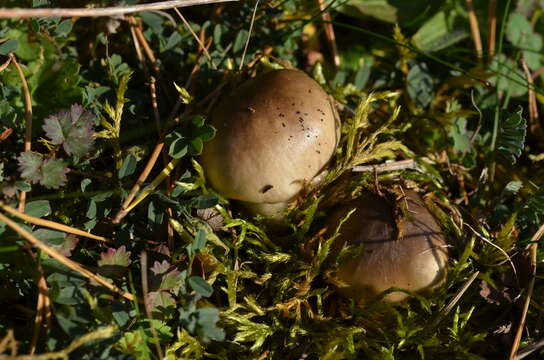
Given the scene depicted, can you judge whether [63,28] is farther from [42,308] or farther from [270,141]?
[42,308]

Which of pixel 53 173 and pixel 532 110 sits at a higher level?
pixel 53 173

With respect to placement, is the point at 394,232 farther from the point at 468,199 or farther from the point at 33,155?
the point at 33,155

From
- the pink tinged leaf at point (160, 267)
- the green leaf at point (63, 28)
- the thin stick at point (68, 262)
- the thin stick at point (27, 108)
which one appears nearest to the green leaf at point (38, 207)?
the thin stick at point (68, 262)

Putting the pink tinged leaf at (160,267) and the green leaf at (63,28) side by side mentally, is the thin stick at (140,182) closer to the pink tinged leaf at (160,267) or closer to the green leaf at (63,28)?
the pink tinged leaf at (160,267)

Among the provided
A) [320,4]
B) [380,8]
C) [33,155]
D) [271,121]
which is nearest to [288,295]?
[271,121]

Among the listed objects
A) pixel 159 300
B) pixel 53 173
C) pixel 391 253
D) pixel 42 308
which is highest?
pixel 53 173

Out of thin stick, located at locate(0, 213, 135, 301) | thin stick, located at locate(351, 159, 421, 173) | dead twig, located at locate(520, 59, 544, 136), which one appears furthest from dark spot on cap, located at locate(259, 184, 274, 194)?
dead twig, located at locate(520, 59, 544, 136)

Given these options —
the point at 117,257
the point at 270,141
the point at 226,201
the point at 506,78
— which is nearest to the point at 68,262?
the point at 117,257
